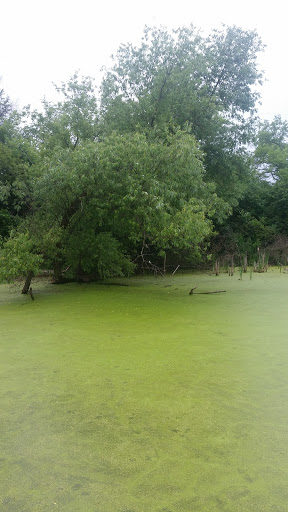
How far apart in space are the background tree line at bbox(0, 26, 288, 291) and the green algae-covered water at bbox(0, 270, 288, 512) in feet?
7.38

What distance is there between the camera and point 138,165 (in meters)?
6.14

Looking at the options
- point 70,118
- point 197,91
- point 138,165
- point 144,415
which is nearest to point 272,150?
point 197,91

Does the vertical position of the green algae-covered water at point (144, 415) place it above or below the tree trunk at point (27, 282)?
below

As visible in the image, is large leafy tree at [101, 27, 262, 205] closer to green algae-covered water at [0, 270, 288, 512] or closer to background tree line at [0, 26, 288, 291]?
background tree line at [0, 26, 288, 291]

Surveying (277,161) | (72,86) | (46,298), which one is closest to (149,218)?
(46,298)

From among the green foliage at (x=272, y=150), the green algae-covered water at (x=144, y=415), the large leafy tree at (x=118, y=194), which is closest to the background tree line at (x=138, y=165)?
the large leafy tree at (x=118, y=194)

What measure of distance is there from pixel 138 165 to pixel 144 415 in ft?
14.7

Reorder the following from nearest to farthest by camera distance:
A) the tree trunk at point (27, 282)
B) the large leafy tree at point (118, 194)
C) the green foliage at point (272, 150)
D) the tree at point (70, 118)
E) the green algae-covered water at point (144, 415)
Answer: the green algae-covered water at point (144, 415)
the large leafy tree at point (118, 194)
the tree trunk at point (27, 282)
the tree at point (70, 118)
the green foliage at point (272, 150)

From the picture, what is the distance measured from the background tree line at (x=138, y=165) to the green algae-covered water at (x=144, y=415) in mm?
2249

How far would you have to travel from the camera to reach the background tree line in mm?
6297

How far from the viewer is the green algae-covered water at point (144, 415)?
1545 mm

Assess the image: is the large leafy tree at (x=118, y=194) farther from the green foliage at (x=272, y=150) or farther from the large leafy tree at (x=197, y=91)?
the green foliage at (x=272, y=150)

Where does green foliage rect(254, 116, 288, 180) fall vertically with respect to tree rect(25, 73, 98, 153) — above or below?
above

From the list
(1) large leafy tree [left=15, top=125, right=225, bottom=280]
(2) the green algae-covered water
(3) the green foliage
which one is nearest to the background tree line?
(1) large leafy tree [left=15, top=125, right=225, bottom=280]
